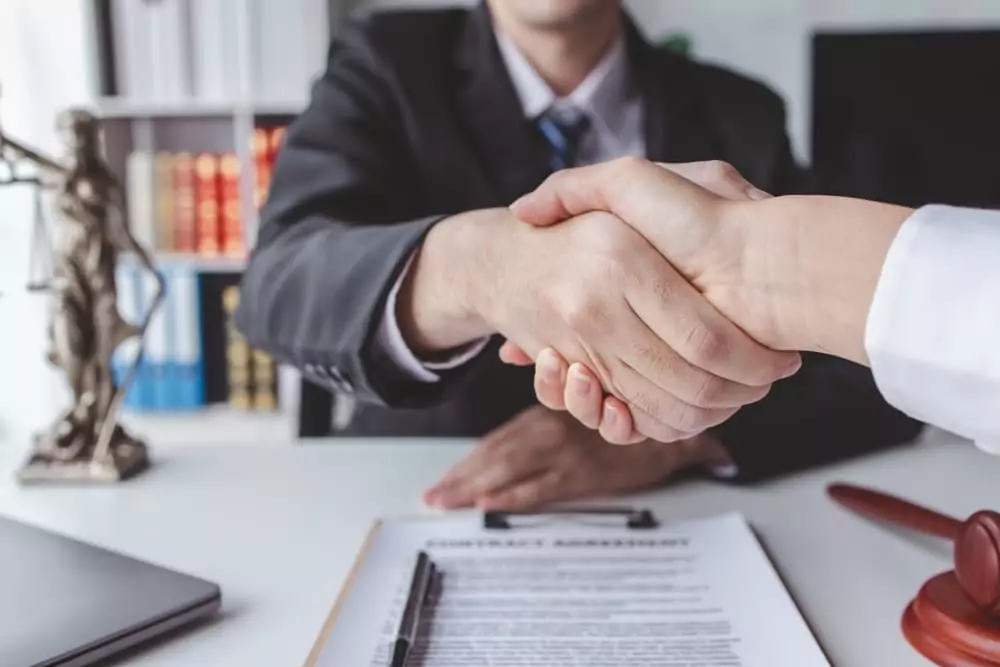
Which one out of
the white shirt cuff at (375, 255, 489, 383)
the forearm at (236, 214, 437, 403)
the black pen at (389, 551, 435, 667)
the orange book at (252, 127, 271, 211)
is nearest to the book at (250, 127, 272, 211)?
the orange book at (252, 127, 271, 211)

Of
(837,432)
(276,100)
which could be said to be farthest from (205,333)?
(837,432)

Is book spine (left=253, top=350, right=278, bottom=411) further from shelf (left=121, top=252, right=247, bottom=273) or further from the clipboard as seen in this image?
the clipboard

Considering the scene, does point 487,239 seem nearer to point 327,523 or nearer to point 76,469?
point 327,523

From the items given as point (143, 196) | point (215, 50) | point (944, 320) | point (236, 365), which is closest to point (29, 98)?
point (143, 196)

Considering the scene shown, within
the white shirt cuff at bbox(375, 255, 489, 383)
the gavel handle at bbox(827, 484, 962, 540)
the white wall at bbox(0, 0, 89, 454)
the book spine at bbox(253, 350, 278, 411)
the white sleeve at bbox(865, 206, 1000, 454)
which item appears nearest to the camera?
the white sleeve at bbox(865, 206, 1000, 454)

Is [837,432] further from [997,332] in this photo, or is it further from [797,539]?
[997,332]

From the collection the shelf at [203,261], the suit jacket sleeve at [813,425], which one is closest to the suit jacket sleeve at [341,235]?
the suit jacket sleeve at [813,425]

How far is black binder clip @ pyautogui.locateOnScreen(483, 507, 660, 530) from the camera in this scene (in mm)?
692

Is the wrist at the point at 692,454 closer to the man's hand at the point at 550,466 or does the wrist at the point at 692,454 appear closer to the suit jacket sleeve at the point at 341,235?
the man's hand at the point at 550,466

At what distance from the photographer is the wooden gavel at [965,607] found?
1.63ft

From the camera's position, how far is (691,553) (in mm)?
646

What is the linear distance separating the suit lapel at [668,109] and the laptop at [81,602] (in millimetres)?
778

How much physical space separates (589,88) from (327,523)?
27.6 inches

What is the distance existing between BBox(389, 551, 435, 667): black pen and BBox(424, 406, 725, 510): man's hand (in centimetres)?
12
